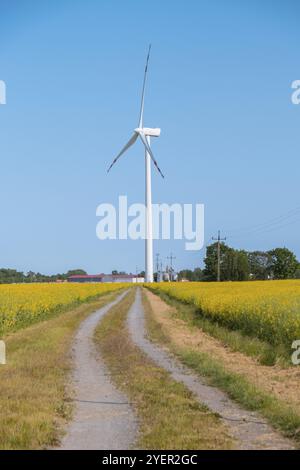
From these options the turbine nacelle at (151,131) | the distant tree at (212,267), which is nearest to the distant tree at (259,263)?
the distant tree at (212,267)

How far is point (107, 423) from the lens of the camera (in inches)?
391

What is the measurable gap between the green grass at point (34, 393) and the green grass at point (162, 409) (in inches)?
53.7

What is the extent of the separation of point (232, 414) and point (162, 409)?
128cm

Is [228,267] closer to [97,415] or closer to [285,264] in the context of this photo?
[285,264]

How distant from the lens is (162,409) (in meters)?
10.8

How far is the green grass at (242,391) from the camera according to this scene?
32.2 feet

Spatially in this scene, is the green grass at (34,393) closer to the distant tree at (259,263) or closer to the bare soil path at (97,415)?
the bare soil path at (97,415)

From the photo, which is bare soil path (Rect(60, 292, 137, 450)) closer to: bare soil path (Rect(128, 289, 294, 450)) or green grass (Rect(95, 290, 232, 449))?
green grass (Rect(95, 290, 232, 449))

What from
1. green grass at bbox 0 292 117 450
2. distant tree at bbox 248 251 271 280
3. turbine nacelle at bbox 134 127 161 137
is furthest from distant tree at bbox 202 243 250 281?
green grass at bbox 0 292 117 450

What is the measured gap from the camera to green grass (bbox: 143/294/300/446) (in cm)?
983

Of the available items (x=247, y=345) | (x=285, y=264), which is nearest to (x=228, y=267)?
(x=285, y=264)

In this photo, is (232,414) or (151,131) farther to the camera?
(151,131)
